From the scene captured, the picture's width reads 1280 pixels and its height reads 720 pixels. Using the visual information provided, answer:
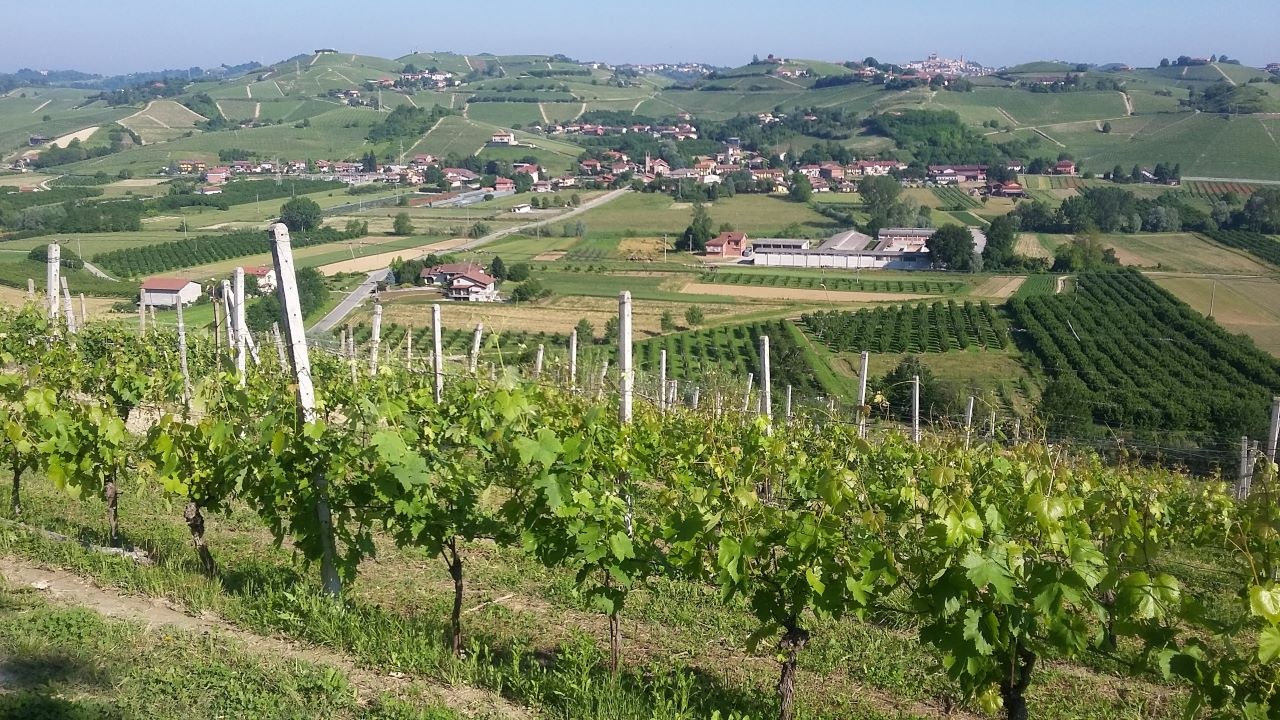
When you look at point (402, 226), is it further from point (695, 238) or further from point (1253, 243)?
point (1253, 243)

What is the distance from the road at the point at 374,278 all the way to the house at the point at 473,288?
12.0 feet

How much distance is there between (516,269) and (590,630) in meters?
44.6

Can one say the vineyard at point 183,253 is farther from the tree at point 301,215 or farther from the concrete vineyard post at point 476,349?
the concrete vineyard post at point 476,349

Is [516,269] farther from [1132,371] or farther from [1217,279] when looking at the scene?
[1217,279]

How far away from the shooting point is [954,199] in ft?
266

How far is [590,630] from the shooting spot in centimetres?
531

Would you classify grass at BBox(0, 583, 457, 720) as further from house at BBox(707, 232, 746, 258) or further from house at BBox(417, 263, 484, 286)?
house at BBox(707, 232, 746, 258)

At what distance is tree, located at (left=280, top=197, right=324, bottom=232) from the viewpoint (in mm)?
63656

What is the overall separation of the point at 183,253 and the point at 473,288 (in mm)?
17588

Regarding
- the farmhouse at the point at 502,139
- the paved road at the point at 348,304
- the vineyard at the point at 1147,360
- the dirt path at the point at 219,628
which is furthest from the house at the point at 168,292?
the farmhouse at the point at 502,139

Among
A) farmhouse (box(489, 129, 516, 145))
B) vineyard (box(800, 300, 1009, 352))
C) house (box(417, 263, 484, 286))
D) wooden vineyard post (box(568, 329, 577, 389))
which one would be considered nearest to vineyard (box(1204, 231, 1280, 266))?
vineyard (box(800, 300, 1009, 352))

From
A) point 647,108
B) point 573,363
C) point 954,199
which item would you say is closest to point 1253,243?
point 954,199

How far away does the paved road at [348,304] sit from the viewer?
117ft

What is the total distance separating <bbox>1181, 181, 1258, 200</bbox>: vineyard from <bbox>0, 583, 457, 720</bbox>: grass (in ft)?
274
